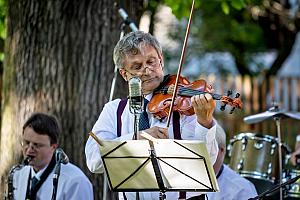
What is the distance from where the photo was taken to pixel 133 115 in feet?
16.8

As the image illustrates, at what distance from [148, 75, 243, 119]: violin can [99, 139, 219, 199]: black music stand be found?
1.32ft

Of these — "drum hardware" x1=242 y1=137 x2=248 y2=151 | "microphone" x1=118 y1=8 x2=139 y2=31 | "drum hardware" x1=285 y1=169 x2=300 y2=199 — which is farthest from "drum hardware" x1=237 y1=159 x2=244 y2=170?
"microphone" x1=118 y1=8 x2=139 y2=31

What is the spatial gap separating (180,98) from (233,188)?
80.1 inches

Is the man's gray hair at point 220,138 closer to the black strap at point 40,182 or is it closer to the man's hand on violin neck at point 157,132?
the black strap at point 40,182

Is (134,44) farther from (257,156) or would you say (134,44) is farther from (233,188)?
(257,156)

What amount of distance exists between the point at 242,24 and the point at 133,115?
14718 millimetres

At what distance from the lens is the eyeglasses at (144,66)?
16.7 feet

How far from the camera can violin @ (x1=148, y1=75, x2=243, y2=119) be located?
4.85 m

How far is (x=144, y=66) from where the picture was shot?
5102 millimetres

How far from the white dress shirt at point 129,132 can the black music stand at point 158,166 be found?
0.22m

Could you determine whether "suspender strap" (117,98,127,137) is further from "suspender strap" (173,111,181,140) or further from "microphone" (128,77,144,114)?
"microphone" (128,77,144,114)

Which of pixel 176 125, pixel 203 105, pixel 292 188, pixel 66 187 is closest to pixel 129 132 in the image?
pixel 176 125

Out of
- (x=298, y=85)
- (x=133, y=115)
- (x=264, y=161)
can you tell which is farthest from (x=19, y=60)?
(x=298, y=85)

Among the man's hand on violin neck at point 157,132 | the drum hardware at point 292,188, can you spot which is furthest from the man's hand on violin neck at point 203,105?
the drum hardware at point 292,188
